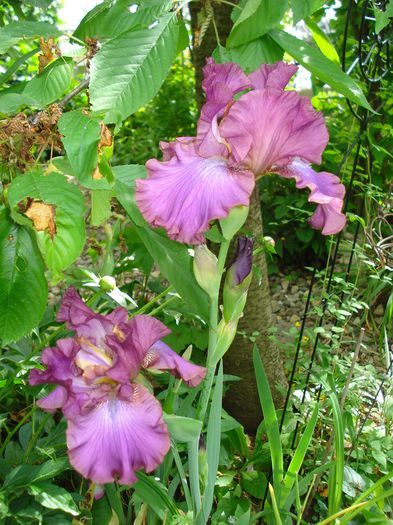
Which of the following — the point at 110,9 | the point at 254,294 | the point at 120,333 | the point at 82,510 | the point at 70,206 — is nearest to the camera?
the point at 70,206

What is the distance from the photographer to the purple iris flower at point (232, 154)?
2.55 ft

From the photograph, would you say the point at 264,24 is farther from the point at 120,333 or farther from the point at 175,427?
the point at 175,427

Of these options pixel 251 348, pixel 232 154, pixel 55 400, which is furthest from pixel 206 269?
pixel 251 348

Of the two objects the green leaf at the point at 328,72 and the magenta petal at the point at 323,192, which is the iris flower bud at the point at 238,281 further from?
the green leaf at the point at 328,72

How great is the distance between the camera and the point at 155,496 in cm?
113

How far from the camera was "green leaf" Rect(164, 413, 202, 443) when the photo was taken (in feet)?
2.87

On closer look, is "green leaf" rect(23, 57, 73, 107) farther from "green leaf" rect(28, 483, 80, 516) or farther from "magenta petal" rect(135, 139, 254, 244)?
"green leaf" rect(28, 483, 80, 516)

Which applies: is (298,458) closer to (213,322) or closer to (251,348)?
(213,322)

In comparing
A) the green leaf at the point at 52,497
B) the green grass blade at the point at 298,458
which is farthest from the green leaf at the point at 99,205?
the green grass blade at the point at 298,458

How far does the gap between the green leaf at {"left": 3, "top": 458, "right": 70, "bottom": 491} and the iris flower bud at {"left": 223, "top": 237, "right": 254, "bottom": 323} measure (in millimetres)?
418

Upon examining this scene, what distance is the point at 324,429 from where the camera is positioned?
1845 millimetres

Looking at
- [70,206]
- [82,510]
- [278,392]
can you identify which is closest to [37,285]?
[70,206]

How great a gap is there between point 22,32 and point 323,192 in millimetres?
499

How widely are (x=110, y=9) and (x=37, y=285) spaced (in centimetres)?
48
